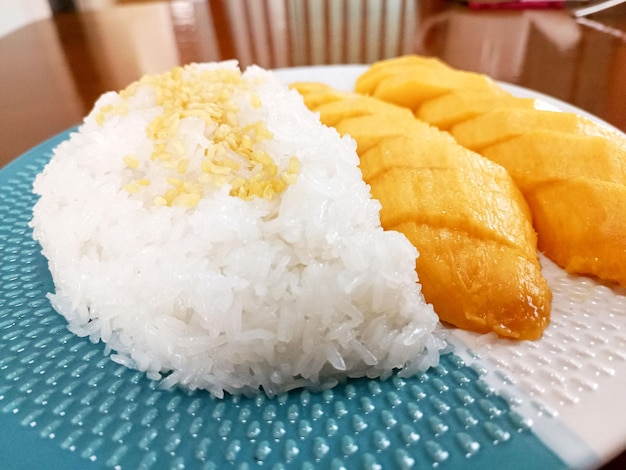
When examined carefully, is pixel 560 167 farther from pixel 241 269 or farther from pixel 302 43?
pixel 302 43

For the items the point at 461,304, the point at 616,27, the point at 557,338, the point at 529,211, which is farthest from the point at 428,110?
the point at 616,27

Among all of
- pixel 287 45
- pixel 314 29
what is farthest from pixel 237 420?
pixel 314 29

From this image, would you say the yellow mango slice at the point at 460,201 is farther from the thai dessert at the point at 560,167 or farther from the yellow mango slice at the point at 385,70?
the yellow mango slice at the point at 385,70

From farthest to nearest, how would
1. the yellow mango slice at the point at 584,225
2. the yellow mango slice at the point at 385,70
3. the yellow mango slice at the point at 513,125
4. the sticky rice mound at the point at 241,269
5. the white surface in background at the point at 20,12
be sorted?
1. the white surface in background at the point at 20,12
2. the yellow mango slice at the point at 385,70
3. the yellow mango slice at the point at 513,125
4. the yellow mango slice at the point at 584,225
5. the sticky rice mound at the point at 241,269

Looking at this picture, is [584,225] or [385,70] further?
[385,70]

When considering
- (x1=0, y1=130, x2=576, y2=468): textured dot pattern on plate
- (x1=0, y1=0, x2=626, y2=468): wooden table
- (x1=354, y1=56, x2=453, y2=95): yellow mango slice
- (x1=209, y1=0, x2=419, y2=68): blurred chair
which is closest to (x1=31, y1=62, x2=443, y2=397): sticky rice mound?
(x1=0, y1=130, x2=576, y2=468): textured dot pattern on plate

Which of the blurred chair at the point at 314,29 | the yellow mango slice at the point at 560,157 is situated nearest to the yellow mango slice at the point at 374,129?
the yellow mango slice at the point at 560,157
